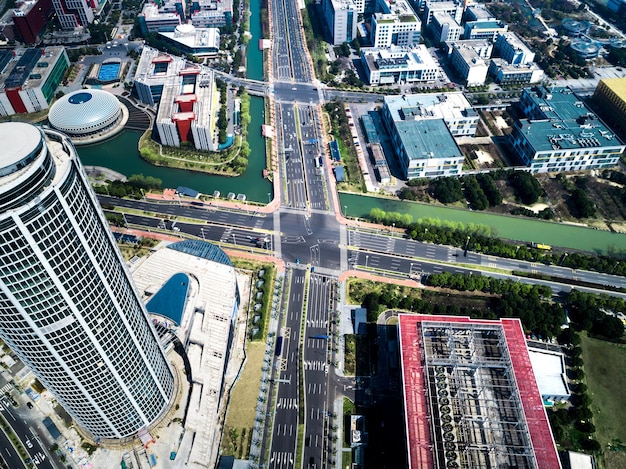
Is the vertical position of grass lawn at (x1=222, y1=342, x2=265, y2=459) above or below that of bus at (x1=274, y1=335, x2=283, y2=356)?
above

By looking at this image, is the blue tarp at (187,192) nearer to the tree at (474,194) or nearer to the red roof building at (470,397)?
the red roof building at (470,397)

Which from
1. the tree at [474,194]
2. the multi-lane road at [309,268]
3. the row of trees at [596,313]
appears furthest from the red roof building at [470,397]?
the tree at [474,194]

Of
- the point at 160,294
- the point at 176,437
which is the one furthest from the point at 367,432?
the point at 160,294

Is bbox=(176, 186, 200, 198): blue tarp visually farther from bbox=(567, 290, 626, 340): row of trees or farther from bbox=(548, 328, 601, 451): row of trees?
bbox=(548, 328, 601, 451): row of trees

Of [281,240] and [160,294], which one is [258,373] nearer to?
[160,294]

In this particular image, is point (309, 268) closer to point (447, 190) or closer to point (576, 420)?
point (447, 190)

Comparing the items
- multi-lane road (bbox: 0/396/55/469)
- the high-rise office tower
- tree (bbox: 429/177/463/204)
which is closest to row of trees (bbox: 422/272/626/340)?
tree (bbox: 429/177/463/204)
